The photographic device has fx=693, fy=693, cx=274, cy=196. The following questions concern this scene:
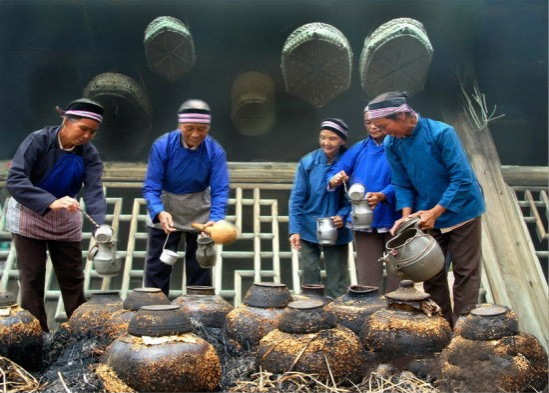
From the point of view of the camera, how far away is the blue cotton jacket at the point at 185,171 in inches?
190

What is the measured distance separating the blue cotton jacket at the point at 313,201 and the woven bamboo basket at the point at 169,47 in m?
2.10

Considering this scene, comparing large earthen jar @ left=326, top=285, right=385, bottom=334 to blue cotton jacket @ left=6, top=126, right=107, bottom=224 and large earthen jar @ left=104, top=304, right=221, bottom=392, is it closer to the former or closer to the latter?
large earthen jar @ left=104, top=304, right=221, bottom=392

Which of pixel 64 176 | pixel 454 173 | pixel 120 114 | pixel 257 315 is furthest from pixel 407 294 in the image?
pixel 120 114

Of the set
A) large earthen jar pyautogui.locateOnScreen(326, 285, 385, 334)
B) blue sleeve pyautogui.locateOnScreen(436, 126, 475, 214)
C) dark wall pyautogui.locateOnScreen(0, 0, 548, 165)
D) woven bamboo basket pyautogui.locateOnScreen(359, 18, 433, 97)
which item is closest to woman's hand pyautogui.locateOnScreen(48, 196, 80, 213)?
large earthen jar pyautogui.locateOnScreen(326, 285, 385, 334)

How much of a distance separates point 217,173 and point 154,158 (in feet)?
1.49

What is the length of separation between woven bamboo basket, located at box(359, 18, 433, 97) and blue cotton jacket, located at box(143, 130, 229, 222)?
2183mm

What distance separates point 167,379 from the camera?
2699 mm

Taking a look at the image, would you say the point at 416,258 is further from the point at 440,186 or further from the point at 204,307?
the point at 204,307

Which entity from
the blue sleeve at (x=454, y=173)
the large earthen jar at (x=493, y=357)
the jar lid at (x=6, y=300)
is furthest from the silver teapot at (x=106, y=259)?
the large earthen jar at (x=493, y=357)

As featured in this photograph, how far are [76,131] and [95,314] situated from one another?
49.4 inches

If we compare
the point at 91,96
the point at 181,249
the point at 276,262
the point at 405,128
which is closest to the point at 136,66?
the point at 91,96

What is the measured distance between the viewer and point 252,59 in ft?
25.3

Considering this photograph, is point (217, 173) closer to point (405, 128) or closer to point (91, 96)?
point (405, 128)

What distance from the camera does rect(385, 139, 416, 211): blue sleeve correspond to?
439 cm
